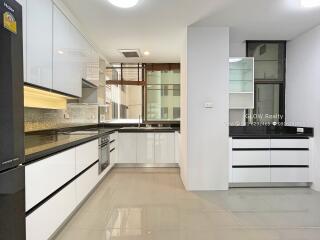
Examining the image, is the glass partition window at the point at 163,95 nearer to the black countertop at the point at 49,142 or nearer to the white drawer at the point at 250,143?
the black countertop at the point at 49,142

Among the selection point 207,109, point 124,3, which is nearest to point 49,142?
point 124,3

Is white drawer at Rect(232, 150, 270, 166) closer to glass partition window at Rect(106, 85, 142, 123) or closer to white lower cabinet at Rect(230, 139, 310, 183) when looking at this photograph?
white lower cabinet at Rect(230, 139, 310, 183)

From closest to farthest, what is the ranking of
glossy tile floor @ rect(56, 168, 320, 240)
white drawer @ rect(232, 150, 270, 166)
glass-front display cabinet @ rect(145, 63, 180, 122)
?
glossy tile floor @ rect(56, 168, 320, 240), white drawer @ rect(232, 150, 270, 166), glass-front display cabinet @ rect(145, 63, 180, 122)

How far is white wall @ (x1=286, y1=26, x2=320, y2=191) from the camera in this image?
3613 millimetres

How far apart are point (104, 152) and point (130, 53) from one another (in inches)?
81.7

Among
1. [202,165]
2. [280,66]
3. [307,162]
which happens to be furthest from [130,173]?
[280,66]

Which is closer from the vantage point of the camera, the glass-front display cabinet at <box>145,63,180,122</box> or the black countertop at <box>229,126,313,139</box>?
the black countertop at <box>229,126,313,139</box>

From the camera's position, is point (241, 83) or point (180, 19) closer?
point (180, 19)

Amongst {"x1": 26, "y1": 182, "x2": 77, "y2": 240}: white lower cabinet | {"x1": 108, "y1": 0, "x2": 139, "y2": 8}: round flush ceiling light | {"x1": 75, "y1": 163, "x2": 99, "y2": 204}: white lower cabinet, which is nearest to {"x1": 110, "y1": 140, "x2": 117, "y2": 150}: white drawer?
{"x1": 75, "y1": 163, "x2": 99, "y2": 204}: white lower cabinet

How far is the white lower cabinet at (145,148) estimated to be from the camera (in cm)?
518

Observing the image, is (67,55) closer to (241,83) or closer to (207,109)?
(207,109)

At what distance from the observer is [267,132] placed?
4.12 meters

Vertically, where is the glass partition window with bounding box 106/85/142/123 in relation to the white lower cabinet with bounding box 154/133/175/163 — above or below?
above

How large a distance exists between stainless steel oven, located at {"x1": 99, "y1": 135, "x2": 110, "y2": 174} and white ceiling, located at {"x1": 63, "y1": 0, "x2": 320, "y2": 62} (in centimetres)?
165
